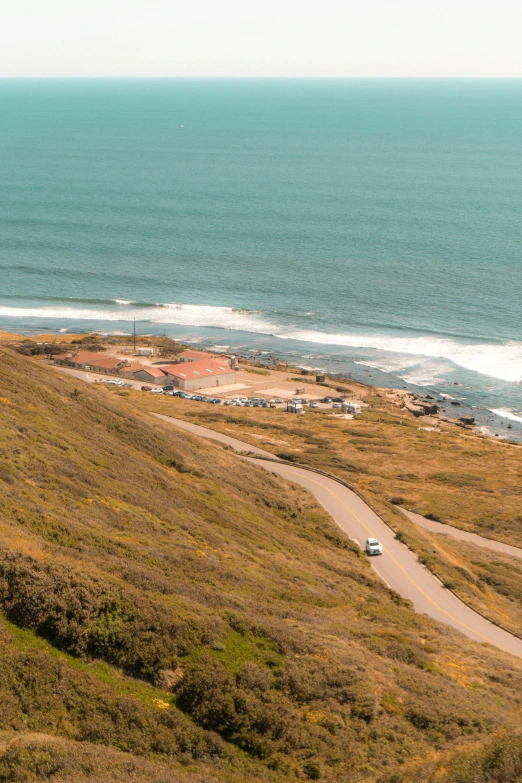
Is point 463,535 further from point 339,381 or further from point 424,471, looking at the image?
point 339,381

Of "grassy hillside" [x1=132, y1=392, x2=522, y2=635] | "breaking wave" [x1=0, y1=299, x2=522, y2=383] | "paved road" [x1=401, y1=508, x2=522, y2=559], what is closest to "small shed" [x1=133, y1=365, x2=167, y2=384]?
"grassy hillside" [x1=132, y1=392, x2=522, y2=635]

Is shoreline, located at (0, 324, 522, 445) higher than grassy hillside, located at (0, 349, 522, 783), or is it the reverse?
grassy hillside, located at (0, 349, 522, 783)

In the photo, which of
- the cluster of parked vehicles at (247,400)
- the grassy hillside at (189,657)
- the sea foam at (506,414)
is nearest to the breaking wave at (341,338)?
the sea foam at (506,414)

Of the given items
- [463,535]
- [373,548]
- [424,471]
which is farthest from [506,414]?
[373,548]

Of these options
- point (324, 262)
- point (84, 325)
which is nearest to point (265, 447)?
point (84, 325)

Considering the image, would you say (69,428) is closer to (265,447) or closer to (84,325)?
(265,447)

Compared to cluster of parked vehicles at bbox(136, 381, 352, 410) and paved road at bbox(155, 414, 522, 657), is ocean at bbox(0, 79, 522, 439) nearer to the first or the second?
cluster of parked vehicles at bbox(136, 381, 352, 410)
